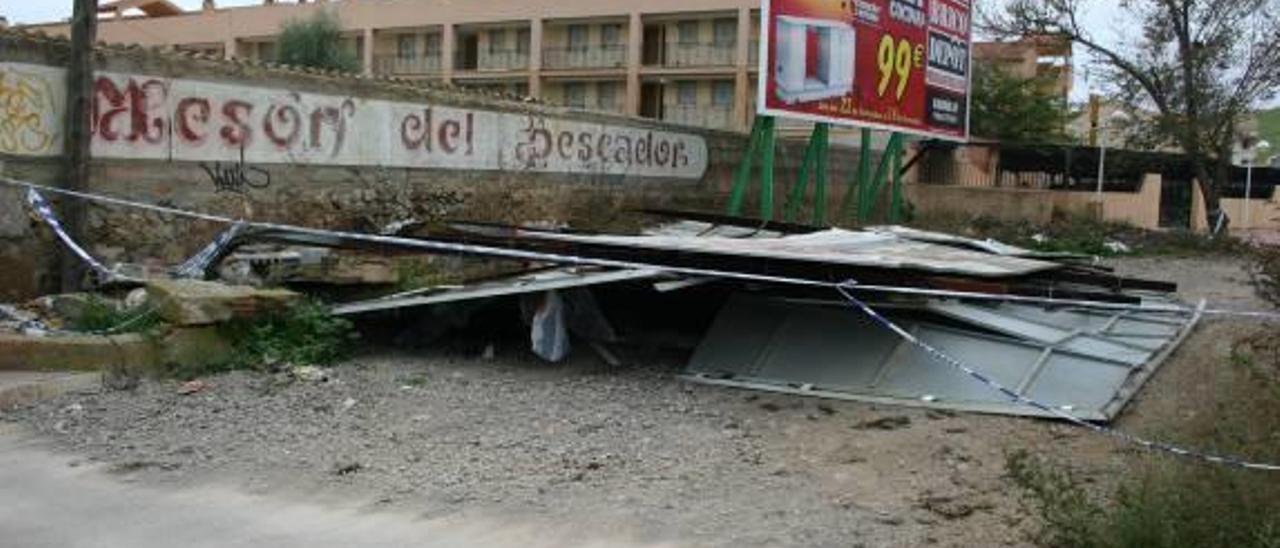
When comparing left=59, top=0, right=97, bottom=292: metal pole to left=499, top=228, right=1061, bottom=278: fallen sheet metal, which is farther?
left=59, top=0, right=97, bottom=292: metal pole

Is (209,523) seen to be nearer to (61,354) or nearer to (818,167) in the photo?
(61,354)

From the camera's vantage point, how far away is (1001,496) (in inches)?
254

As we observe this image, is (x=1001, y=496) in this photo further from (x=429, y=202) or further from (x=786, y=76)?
(x=786, y=76)

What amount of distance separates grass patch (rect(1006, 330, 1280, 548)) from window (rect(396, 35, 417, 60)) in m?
65.3

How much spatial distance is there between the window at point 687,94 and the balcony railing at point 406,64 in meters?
14.4

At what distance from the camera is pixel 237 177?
13.0 m

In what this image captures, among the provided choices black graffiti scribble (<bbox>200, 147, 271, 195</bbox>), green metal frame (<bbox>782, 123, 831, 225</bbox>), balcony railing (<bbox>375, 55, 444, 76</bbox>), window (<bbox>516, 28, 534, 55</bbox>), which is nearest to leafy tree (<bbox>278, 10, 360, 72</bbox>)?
balcony railing (<bbox>375, 55, 444, 76</bbox>)

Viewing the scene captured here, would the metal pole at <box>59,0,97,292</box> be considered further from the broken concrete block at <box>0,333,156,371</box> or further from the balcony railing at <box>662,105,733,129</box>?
the balcony railing at <box>662,105,733,129</box>

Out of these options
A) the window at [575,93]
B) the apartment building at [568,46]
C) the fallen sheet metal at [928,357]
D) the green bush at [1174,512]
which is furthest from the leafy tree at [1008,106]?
the green bush at [1174,512]

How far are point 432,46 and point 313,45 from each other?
7.80m

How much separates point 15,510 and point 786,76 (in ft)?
44.6

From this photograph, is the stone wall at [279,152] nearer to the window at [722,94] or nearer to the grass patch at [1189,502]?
the grass patch at [1189,502]

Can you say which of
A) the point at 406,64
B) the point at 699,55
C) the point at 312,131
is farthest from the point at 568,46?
the point at 312,131

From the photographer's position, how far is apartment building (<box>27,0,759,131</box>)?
58000mm
